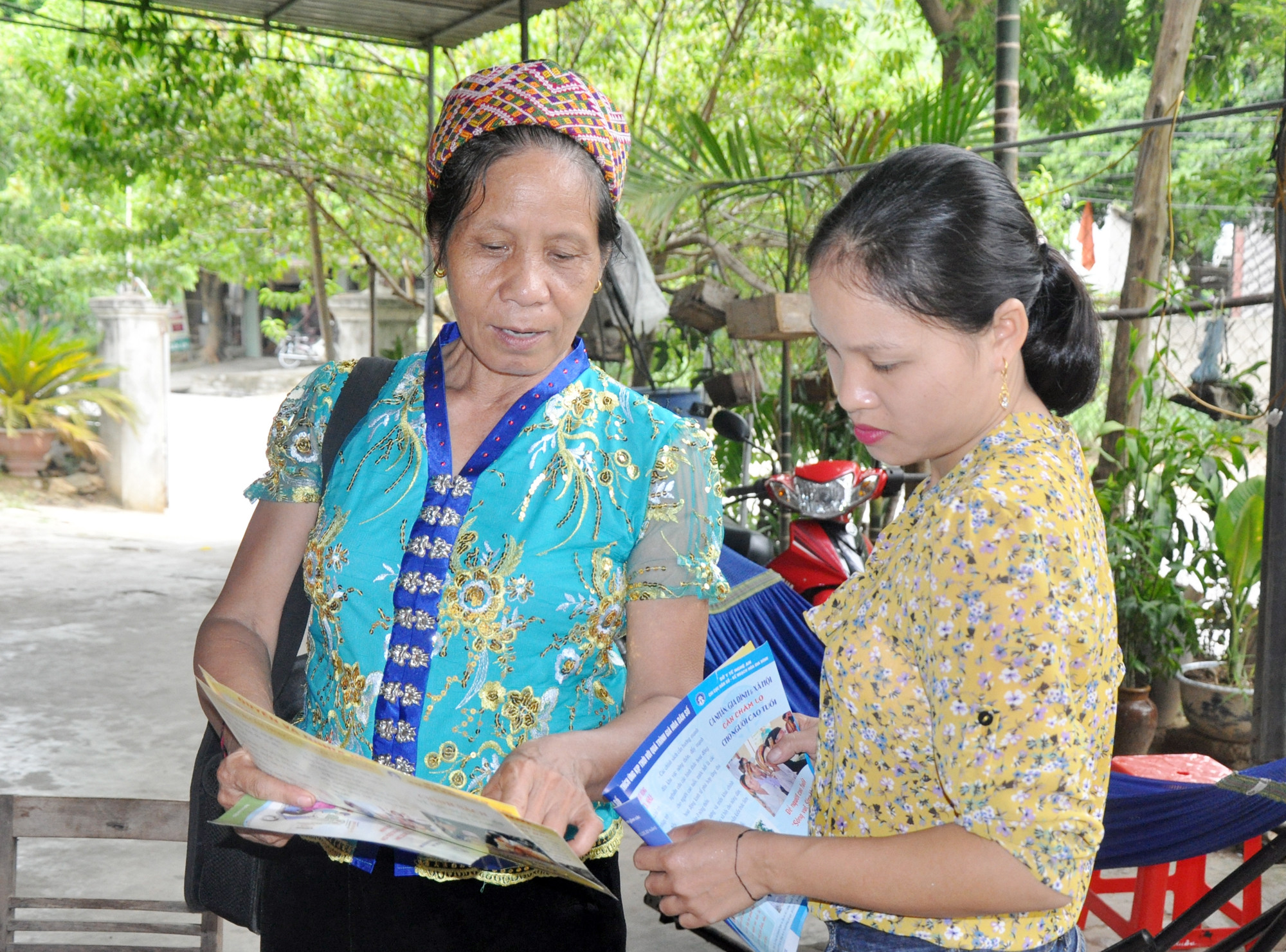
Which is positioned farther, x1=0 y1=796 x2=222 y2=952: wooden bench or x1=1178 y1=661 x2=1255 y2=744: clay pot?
x1=1178 y1=661 x2=1255 y2=744: clay pot

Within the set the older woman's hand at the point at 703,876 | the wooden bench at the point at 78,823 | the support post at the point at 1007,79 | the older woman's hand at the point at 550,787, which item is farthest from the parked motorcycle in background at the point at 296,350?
the older woman's hand at the point at 703,876

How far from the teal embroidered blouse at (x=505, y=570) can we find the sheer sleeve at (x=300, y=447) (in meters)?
0.01

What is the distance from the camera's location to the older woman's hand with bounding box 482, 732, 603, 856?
1.01 meters

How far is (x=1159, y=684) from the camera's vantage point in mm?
4125

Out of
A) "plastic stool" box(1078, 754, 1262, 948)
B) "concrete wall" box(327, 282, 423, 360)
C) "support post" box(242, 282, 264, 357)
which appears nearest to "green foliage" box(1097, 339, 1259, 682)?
"plastic stool" box(1078, 754, 1262, 948)

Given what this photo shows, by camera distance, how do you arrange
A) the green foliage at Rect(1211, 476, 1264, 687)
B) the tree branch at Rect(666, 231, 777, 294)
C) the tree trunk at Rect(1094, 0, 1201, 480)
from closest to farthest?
the green foliage at Rect(1211, 476, 1264, 687), the tree trunk at Rect(1094, 0, 1201, 480), the tree branch at Rect(666, 231, 777, 294)

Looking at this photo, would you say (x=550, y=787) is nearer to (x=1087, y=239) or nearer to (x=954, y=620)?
(x=954, y=620)

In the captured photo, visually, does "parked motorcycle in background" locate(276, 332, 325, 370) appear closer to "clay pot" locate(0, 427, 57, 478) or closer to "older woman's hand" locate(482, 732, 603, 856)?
"clay pot" locate(0, 427, 57, 478)

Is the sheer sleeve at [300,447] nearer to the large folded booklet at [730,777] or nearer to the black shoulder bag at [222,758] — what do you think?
the black shoulder bag at [222,758]

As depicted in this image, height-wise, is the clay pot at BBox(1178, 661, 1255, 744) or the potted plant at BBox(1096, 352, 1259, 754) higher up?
the potted plant at BBox(1096, 352, 1259, 754)

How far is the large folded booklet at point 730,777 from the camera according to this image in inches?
37.4

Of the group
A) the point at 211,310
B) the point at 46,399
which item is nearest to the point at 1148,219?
the point at 46,399

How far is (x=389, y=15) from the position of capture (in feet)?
19.9

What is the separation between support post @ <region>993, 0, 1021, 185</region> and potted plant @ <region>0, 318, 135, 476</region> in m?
8.06
